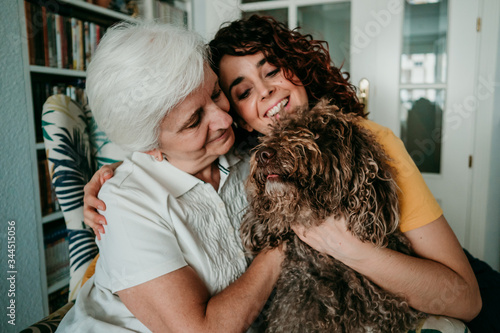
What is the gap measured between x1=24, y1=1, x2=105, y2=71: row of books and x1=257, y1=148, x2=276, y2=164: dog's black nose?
5.77 feet

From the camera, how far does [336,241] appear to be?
1120mm

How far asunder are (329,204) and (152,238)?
603 mm

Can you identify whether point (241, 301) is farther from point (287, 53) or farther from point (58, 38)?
point (58, 38)

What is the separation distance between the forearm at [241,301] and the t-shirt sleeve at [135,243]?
0.54 ft

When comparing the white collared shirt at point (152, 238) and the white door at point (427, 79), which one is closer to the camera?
the white collared shirt at point (152, 238)

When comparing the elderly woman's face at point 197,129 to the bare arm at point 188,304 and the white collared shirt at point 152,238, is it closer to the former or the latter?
the white collared shirt at point 152,238

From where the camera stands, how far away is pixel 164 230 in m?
1.04

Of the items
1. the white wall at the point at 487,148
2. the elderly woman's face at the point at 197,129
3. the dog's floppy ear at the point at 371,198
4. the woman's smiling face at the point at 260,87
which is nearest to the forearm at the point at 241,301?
the dog's floppy ear at the point at 371,198

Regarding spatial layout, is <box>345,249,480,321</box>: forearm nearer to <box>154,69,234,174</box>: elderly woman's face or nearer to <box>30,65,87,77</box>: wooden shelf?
<box>154,69,234,174</box>: elderly woman's face

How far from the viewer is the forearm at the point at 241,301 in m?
0.98

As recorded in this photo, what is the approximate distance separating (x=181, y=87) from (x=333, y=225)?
0.71 m

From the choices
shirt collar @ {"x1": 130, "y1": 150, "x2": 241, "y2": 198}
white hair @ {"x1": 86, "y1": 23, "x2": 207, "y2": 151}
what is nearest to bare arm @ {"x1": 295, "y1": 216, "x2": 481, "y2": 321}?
shirt collar @ {"x1": 130, "y1": 150, "x2": 241, "y2": 198}

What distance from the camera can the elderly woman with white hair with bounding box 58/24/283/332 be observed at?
0.97m

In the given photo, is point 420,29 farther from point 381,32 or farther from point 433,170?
point 433,170
